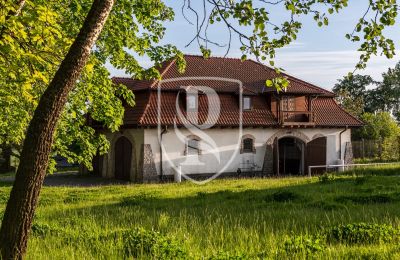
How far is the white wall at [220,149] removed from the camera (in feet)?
79.5

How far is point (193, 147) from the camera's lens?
Result: 25078mm

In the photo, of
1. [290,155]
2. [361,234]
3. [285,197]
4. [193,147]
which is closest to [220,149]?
[193,147]

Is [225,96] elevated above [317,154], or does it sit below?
above

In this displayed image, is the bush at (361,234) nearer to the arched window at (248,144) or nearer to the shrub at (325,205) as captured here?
the shrub at (325,205)

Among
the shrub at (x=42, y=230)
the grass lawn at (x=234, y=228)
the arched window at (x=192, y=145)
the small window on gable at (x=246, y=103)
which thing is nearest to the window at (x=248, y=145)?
the small window on gable at (x=246, y=103)

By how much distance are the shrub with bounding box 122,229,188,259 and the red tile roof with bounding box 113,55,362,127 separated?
54.6ft

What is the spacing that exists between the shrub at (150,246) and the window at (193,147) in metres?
18.0

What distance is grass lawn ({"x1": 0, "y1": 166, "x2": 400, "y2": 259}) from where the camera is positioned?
5.96m

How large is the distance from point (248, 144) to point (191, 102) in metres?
4.30

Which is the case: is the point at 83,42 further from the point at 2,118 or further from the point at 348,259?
the point at 2,118

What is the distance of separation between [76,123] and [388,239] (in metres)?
10.4

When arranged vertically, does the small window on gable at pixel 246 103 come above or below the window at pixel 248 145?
above

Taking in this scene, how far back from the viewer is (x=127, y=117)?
80.5 ft

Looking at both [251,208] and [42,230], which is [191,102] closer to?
[251,208]
